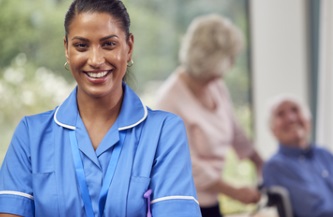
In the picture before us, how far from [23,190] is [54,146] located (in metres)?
0.10

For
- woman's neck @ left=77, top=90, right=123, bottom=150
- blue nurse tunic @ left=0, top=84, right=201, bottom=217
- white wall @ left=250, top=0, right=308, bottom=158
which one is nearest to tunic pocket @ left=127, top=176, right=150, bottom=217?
blue nurse tunic @ left=0, top=84, right=201, bottom=217


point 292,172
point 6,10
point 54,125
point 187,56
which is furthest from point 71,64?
point 292,172

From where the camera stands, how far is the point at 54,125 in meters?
1.43

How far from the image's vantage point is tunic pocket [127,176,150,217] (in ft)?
4.38

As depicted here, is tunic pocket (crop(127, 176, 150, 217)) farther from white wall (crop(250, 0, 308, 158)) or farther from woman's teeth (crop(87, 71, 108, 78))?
white wall (crop(250, 0, 308, 158))

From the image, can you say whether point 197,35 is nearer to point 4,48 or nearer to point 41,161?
point 4,48

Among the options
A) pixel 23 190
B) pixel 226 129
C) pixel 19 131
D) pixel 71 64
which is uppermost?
pixel 71 64

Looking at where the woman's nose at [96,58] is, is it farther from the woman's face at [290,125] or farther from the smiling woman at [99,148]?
the woman's face at [290,125]

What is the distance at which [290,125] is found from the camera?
3.85 metres

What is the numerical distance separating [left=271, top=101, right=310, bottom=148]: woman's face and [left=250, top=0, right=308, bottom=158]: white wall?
1046 millimetres

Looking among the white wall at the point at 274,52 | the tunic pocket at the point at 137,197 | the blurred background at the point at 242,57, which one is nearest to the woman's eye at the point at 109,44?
the tunic pocket at the point at 137,197

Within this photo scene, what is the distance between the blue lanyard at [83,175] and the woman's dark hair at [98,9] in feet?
0.70

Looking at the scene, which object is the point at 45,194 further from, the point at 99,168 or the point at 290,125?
the point at 290,125

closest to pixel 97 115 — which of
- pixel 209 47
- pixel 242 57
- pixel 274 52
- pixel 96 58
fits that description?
pixel 96 58
